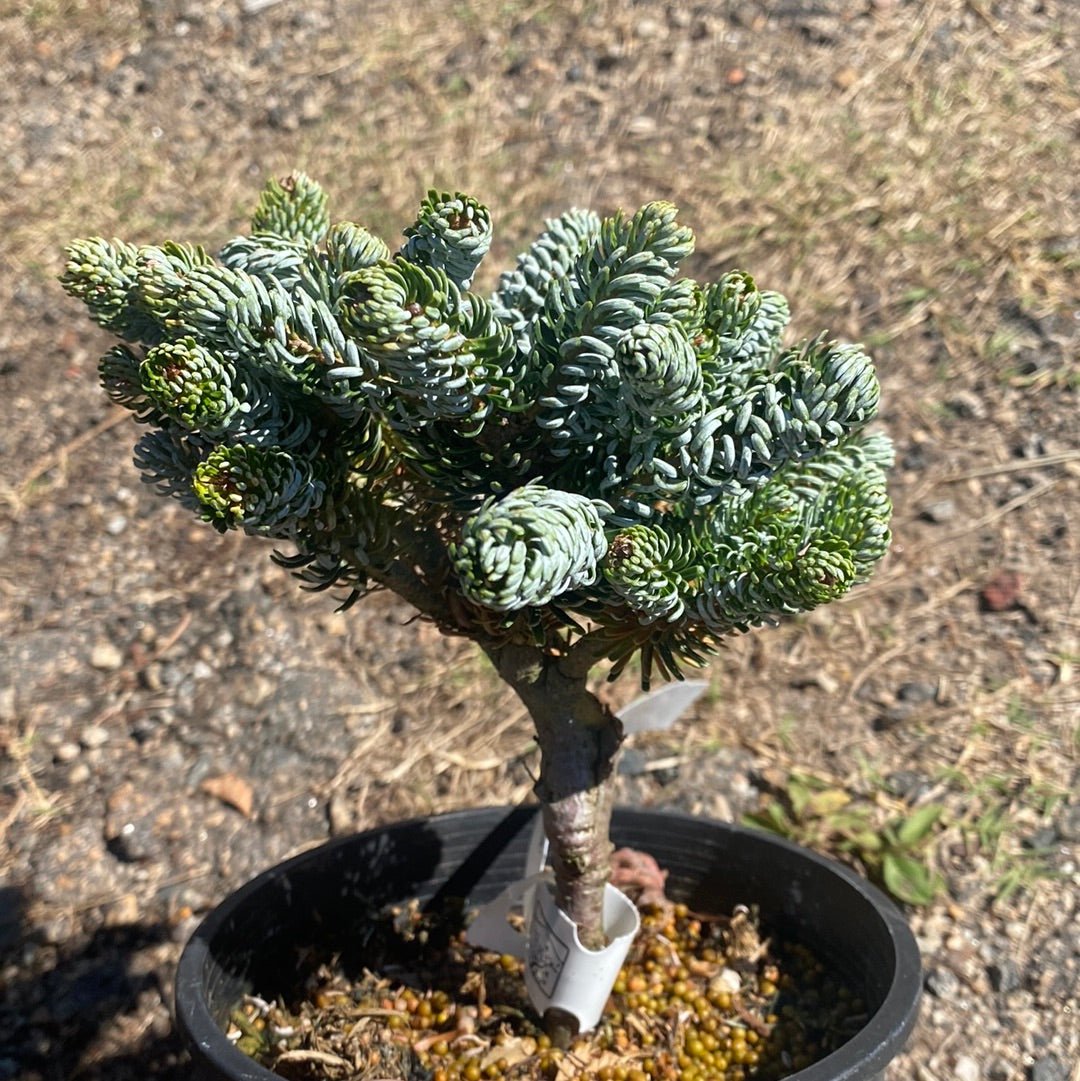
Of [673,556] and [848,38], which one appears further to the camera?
[848,38]

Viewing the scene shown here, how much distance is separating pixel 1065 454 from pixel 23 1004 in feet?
8.28

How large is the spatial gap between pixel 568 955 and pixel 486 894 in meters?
0.39

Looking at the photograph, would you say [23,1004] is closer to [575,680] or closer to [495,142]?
[575,680]

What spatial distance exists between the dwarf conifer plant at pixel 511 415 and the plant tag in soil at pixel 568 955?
42 centimetres

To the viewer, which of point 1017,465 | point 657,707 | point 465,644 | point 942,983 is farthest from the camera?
point 1017,465

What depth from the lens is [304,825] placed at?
2404 millimetres

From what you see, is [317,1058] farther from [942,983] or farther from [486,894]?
[942,983]

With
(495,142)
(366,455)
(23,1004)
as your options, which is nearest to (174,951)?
(23,1004)

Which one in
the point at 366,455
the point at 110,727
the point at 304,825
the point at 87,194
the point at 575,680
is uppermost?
the point at 87,194

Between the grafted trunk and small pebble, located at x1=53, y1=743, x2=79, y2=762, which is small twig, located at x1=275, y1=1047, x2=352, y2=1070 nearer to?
the grafted trunk

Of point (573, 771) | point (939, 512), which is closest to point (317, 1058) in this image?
point (573, 771)

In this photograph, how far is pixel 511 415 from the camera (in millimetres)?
1168

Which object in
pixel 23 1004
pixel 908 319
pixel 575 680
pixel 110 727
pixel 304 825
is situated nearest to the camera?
pixel 575 680

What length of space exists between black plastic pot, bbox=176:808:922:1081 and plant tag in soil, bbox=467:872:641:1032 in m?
0.23
